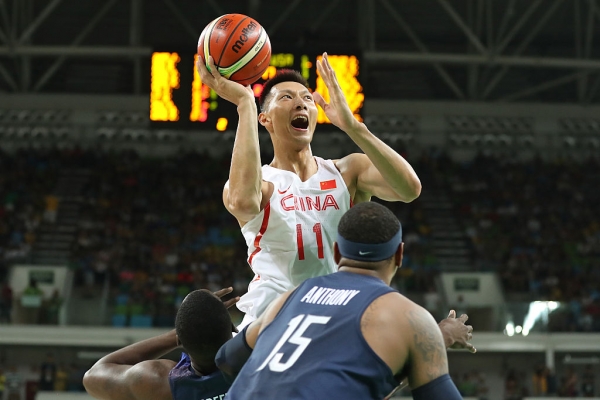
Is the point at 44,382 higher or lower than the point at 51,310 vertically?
lower

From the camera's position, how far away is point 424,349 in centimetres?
346

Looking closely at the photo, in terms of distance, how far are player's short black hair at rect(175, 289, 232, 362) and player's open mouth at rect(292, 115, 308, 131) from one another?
1413 mm

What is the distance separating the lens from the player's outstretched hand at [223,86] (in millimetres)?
5142

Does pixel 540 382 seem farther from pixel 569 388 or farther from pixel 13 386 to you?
pixel 13 386

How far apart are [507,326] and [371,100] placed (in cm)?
1012

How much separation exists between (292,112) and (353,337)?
2.25 meters

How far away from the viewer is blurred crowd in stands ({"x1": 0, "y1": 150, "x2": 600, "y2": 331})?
21.6m

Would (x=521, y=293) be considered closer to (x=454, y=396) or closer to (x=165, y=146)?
(x=165, y=146)

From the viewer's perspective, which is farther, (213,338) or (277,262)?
(277,262)

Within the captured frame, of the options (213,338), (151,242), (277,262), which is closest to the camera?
(213,338)

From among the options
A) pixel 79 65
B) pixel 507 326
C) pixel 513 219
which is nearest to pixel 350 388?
pixel 507 326

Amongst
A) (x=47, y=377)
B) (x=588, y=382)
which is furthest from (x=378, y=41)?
(x=47, y=377)

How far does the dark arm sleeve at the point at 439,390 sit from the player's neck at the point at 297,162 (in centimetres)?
222

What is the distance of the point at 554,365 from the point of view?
76.7 feet
